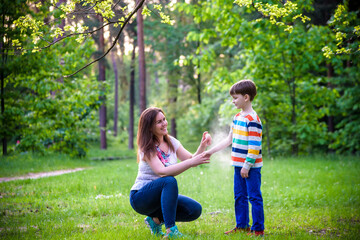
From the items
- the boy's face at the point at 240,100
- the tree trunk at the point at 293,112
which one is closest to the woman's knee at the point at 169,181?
the boy's face at the point at 240,100

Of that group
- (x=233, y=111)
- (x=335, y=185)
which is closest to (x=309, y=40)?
(x=233, y=111)

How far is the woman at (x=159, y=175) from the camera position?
367 centimetres

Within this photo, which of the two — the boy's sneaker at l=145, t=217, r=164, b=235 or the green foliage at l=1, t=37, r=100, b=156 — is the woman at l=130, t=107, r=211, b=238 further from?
Result: the green foliage at l=1, t=37, r=100, b=156

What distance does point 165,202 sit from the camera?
366 cm

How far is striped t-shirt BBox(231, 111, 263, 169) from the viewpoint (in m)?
3.78

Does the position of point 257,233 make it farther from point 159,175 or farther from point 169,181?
point 159,175

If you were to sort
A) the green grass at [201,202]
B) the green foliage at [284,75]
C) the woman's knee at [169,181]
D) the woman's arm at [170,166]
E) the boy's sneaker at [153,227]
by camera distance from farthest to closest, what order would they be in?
the green foliage at [284,75]
the green grass at [201,202]
the boy's sneaker at [153,227]
the woman's knee at [169,181]
the woman's arm at [170,166]

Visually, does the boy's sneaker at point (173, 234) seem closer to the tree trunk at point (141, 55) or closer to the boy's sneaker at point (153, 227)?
the boy's sneaker at point (153, 227)

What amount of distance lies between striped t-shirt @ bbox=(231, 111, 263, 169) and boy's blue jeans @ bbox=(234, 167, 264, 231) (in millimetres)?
141

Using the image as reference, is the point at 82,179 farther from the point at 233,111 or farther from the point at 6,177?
the point at 233,111

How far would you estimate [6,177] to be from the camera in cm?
907

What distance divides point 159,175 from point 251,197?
1.08m

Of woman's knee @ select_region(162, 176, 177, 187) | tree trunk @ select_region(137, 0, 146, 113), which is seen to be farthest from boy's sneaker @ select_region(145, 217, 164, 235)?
tree trunk @ select_region(137, 0, 146, 113)

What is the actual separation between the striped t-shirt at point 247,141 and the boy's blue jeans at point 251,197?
0.14 m
